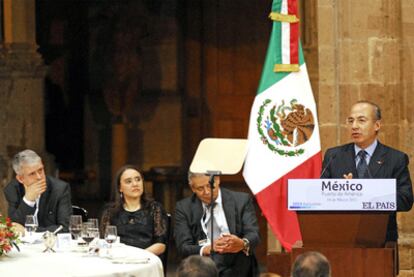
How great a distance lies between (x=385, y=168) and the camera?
28.6ft

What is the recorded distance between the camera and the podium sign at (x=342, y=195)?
8.09 metres

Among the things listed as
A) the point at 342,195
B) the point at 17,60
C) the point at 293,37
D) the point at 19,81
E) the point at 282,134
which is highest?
the point at 293,37

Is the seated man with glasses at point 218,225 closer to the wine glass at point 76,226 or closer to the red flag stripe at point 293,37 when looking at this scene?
the wine glass at point 76,226

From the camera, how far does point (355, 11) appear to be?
1059 centimetres

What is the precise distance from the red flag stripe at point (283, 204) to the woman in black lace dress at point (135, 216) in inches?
34.5

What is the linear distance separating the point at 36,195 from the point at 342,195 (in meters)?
2.24

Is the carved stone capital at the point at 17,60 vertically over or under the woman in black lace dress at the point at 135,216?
over

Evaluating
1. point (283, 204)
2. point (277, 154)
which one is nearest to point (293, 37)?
point (277, 154)

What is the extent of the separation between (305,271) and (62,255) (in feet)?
8.02

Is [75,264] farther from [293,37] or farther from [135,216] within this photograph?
[293,37]

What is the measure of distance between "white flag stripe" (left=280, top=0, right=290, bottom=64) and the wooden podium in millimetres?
1837

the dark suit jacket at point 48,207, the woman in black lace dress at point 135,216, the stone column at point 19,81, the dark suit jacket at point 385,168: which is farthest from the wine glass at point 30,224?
the stone column at point 19,81

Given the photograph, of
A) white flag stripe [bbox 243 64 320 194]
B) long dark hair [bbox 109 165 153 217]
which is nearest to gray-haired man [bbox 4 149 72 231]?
long dark hair [bbox 109 165 153 217]

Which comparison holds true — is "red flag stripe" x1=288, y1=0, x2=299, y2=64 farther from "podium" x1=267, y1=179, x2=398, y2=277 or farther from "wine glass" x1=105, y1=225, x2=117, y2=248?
"wine glass" x1=105, y1=225, x2=117, y2=248
